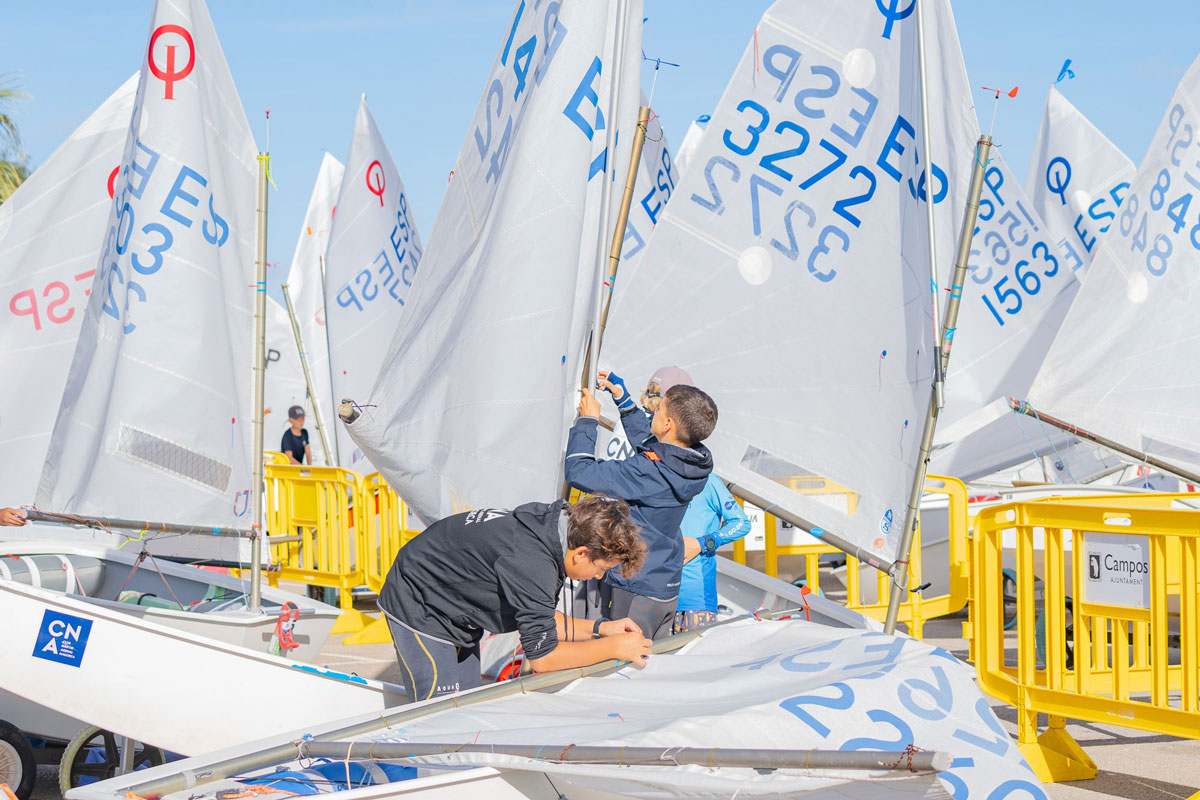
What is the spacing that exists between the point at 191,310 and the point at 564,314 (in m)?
1.91

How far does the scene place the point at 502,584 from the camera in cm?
321

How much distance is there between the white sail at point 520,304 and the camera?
4.49m

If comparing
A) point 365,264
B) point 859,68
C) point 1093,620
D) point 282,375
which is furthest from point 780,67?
point 282,375

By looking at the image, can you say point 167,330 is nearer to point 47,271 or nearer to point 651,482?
point 47,271

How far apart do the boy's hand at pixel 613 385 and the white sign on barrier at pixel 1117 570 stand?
168 cm

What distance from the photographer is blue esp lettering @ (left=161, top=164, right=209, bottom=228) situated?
542 cm

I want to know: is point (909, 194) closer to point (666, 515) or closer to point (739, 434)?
point (739, 434)

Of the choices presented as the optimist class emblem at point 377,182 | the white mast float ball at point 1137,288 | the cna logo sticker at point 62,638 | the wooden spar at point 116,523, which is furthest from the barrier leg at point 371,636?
the optimist class emblem at point 377,182

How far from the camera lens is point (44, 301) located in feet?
22.5

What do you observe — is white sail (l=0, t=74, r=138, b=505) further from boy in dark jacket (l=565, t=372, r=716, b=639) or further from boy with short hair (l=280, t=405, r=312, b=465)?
boy with short hair (l=280, t=405, r=312, b=465)

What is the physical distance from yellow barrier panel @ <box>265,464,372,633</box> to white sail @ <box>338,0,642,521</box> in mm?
3521

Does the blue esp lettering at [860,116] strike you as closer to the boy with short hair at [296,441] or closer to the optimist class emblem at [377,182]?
the boy with short hair at [296,441]

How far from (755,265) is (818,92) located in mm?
749

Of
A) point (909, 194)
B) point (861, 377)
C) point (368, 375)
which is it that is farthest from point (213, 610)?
point (368, 375)
